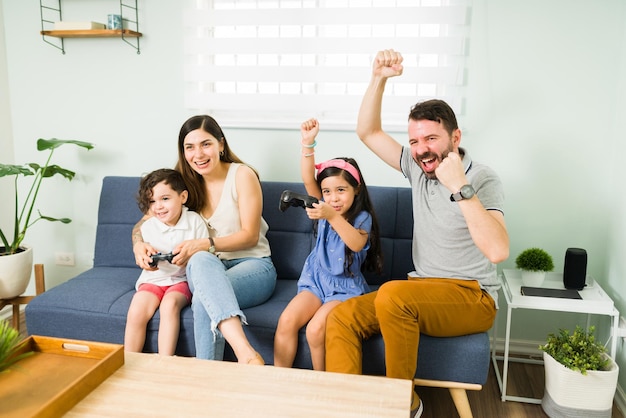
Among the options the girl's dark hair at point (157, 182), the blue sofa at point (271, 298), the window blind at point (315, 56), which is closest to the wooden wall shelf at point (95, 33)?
the window blind at point (315, 56)

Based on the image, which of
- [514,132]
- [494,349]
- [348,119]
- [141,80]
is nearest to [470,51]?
[514,132]

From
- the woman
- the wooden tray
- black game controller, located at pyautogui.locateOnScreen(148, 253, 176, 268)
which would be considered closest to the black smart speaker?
the woman

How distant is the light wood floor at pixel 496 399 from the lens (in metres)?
2.15

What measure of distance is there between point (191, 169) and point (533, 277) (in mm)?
1500

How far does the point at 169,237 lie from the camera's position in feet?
7.46

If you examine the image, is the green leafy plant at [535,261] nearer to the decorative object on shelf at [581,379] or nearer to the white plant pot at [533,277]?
the white plant pot at [533,277]

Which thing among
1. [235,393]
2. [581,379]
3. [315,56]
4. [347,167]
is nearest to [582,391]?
[581,379]

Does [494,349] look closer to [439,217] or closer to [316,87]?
[439,217]

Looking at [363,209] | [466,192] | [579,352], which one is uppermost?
[466,192]

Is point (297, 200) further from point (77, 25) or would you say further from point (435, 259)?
point (77, 25)

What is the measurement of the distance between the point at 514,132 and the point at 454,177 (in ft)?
2.98

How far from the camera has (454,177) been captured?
1.78 metres

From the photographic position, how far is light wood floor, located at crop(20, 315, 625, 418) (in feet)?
7.07

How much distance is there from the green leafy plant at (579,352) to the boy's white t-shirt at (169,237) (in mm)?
1432
